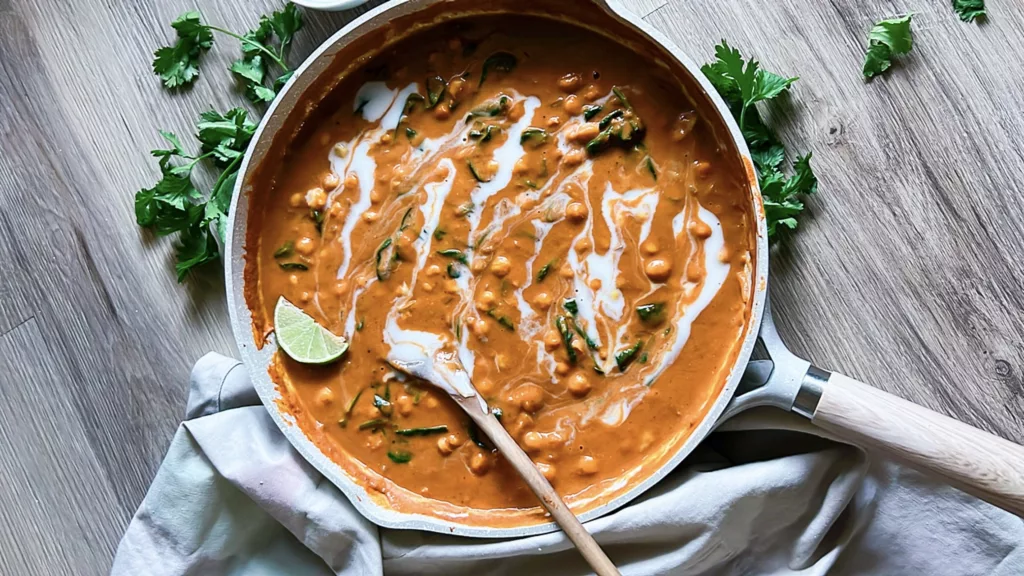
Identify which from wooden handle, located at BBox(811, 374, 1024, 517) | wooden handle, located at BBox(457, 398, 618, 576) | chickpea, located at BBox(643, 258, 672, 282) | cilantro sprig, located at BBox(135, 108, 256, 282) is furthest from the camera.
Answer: cilantro sprig, located at BBox(135, 108, 256, 282)

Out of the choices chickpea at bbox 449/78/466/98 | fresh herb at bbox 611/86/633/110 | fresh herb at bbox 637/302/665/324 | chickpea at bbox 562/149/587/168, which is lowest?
fresh herb at bbox 637/302/665/324

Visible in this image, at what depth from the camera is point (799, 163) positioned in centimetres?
167

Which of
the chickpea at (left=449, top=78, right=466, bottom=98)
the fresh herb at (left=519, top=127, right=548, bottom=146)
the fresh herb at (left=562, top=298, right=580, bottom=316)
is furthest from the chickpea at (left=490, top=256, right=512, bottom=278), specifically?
the chickpea at (left=449, top=78, right=466, bottom=98)

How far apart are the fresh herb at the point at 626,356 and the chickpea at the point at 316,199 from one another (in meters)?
0.67

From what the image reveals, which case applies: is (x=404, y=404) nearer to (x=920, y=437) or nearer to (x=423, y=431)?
(x=423, y=431)

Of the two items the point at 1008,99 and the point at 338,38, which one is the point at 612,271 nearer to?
the point at 338,38

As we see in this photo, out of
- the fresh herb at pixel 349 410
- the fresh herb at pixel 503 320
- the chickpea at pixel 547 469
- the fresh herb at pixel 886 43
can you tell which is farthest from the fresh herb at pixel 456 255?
the fresh herb at pixel 886 43

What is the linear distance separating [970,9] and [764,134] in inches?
19.1

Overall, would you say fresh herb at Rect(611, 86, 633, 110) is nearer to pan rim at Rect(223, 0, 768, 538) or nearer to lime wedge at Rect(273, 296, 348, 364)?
pan rim at Rect(223, 0, 768, 538)

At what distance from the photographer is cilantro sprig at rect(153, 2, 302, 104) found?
5.85 ft

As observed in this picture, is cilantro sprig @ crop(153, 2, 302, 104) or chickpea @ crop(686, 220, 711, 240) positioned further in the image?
cilantro sprig @ crop(153, 2, 302, 104)

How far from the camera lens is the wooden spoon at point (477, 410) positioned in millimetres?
1561

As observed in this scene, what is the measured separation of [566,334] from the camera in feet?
5.57

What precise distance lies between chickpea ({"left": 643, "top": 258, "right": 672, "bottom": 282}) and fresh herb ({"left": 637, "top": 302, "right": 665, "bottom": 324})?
5 cm
